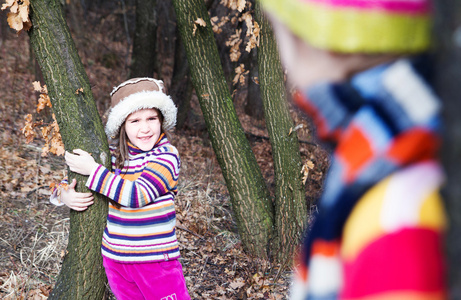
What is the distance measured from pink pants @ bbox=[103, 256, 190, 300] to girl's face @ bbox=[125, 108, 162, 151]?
0.76m

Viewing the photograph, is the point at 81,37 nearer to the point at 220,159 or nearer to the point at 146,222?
the point at 220,159

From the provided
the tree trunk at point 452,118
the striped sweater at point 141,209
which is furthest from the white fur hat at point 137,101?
the tree trunk at point 452,118

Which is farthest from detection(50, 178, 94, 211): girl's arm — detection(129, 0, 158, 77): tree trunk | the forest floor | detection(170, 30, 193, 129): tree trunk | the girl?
detection(129, 0, 158, 77): tree trunk

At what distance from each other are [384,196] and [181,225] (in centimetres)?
496

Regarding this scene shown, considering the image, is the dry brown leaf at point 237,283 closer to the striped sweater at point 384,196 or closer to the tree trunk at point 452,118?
the striped sweater at point 384,196

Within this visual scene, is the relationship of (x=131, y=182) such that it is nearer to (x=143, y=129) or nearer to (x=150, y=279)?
(x=143, y=129)

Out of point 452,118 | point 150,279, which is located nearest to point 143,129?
point 150,279

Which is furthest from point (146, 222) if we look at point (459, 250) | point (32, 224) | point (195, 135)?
point (195, 135)

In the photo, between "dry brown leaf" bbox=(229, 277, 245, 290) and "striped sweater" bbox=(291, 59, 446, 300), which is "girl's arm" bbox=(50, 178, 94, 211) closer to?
"dry brown leaf" bbox=(229, 277, 245, 290)

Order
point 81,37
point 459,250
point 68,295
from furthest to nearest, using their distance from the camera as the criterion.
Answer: point 81,37, point 68,295, point 459,250

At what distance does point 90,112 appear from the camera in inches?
112

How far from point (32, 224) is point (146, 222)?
266 centimetres

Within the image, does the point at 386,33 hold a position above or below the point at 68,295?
above

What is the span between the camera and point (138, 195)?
2639 millimetres
